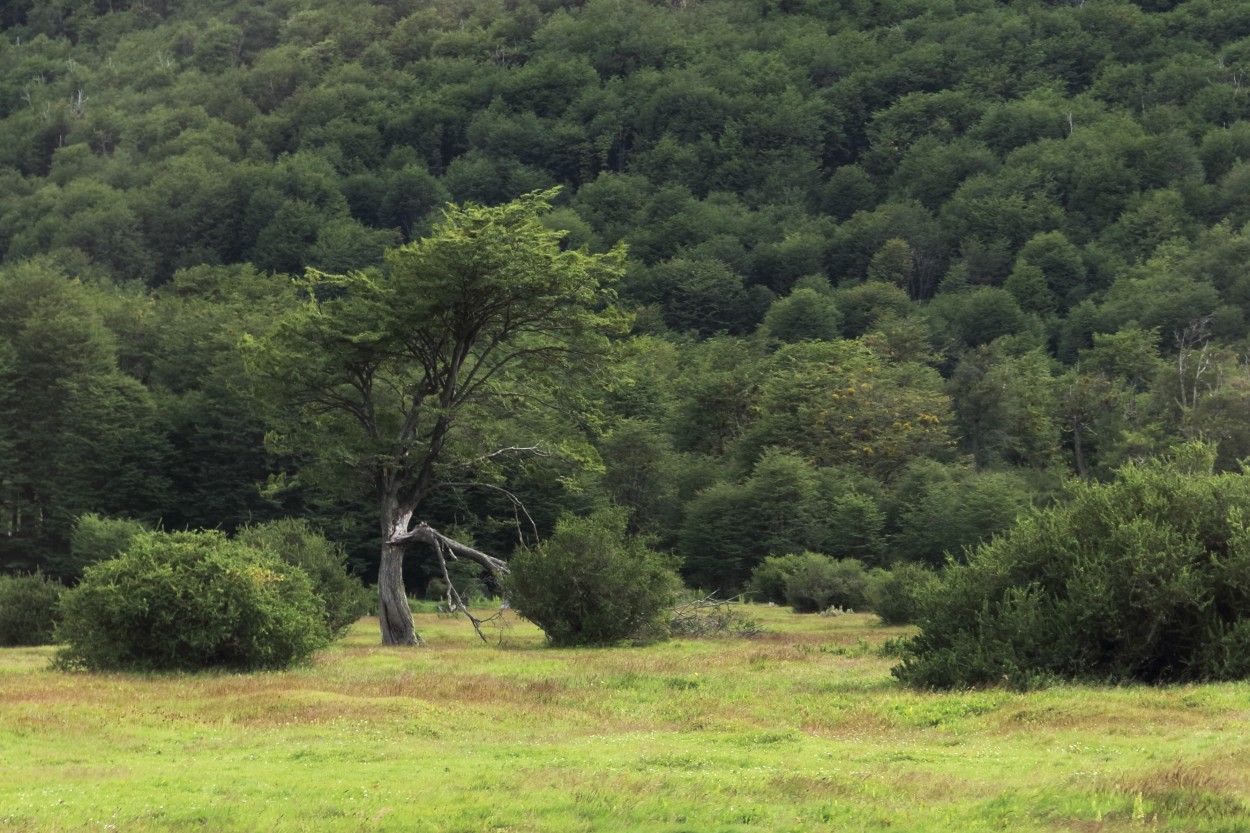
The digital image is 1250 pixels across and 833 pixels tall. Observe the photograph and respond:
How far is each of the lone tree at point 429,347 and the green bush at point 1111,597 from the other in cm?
1548

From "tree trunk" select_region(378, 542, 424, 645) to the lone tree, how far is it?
4 cm

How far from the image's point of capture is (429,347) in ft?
125

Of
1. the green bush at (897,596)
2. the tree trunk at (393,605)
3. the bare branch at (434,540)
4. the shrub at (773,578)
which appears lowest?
the shrub at (773,578)

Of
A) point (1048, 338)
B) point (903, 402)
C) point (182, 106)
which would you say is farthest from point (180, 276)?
point (182, 106)

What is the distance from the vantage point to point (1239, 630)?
70.2 ft

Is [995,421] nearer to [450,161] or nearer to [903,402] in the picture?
[903,402]

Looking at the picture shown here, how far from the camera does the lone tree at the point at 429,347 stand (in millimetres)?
35688

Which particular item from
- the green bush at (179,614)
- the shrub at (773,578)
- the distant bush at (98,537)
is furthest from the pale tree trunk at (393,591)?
the distant bush at (98,537)

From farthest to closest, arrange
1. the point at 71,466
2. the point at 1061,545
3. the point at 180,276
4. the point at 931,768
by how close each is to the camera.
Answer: the point at 180,276
the point at 71,466
the point at 1061,545
the point at 931,768

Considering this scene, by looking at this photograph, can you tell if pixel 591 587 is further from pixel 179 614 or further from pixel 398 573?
pixel 179 614

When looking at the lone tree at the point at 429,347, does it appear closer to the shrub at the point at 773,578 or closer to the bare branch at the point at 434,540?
the bare branch at the point at 434,540

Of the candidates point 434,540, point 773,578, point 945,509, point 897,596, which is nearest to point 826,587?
point 773,578

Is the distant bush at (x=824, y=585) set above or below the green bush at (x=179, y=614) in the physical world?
below

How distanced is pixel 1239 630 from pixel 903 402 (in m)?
57.2
